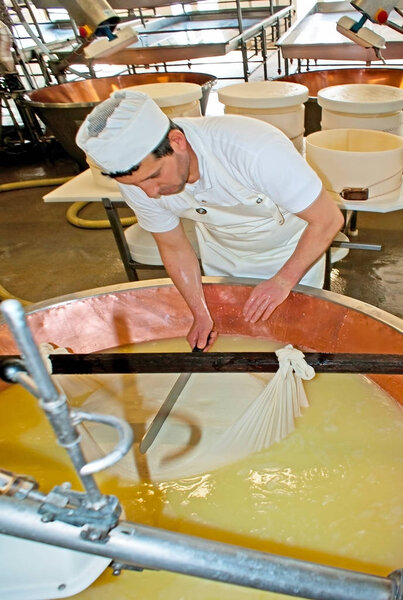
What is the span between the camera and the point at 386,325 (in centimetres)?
134

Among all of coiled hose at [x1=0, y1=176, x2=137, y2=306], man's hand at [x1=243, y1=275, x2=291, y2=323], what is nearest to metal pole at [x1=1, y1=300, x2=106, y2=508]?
man's hand at [x1=243, y1=275, x2=291, y2=323]

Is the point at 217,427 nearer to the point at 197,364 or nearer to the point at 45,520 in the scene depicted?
the point at 197,364

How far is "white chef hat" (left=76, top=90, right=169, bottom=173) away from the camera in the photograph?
114 centimetres

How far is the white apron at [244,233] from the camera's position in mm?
1493

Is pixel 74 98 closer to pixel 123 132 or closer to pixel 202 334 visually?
pixel 202 334

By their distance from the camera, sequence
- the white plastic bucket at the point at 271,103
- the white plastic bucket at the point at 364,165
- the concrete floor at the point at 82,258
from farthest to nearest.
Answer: the concrete floor at the point at 82,258
the white plastic bucket at the point at 271,103
the white plastic bucket at the point at 364,165

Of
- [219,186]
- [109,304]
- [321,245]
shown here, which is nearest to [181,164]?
[219,186]

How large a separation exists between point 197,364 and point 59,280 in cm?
272

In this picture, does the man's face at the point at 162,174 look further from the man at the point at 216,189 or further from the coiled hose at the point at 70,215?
the coiled hose at the point at 70,215

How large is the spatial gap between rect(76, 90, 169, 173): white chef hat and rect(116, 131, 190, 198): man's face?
4cm

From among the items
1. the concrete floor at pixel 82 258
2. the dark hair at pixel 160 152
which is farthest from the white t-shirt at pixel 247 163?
the concrete floor at pixel 82 258

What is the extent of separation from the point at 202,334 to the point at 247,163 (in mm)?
655

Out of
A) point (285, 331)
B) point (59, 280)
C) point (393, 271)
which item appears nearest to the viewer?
point (285, 331)

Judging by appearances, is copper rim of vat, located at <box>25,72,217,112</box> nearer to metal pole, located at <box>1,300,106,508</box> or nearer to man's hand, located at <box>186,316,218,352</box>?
man's hand, located at <box>186,316,218,352</box>
